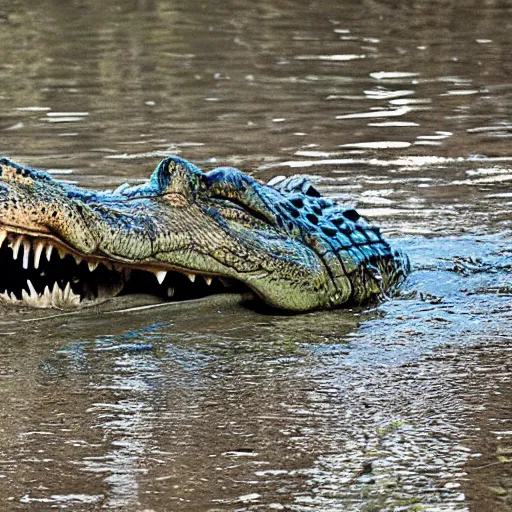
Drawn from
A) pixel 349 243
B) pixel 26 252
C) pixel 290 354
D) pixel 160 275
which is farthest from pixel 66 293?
pixel 349 243

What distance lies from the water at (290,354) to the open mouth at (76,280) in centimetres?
10

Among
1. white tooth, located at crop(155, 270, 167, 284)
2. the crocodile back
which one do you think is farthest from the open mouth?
the crocodile back

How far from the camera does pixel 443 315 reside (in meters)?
5.98

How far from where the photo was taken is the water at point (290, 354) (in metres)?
3.90

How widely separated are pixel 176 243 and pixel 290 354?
2.36 feet

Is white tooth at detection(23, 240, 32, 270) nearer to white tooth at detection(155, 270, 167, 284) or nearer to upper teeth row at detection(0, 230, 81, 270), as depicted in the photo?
upper teeth row at detection(0, 230, 81, 270)

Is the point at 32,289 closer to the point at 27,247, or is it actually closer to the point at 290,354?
the point at 27,247

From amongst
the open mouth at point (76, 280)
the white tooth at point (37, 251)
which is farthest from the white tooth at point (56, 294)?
the white tooth at point (37, 251)

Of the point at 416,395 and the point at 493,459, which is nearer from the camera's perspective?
the point at 493,459

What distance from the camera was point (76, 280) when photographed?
5801 millimetres

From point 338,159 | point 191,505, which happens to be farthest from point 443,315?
point 338,159

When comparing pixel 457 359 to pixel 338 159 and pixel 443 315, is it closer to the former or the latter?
pixel 443 315

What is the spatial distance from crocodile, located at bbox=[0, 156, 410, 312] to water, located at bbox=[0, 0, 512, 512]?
0.12 m

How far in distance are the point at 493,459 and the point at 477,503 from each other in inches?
14.8
